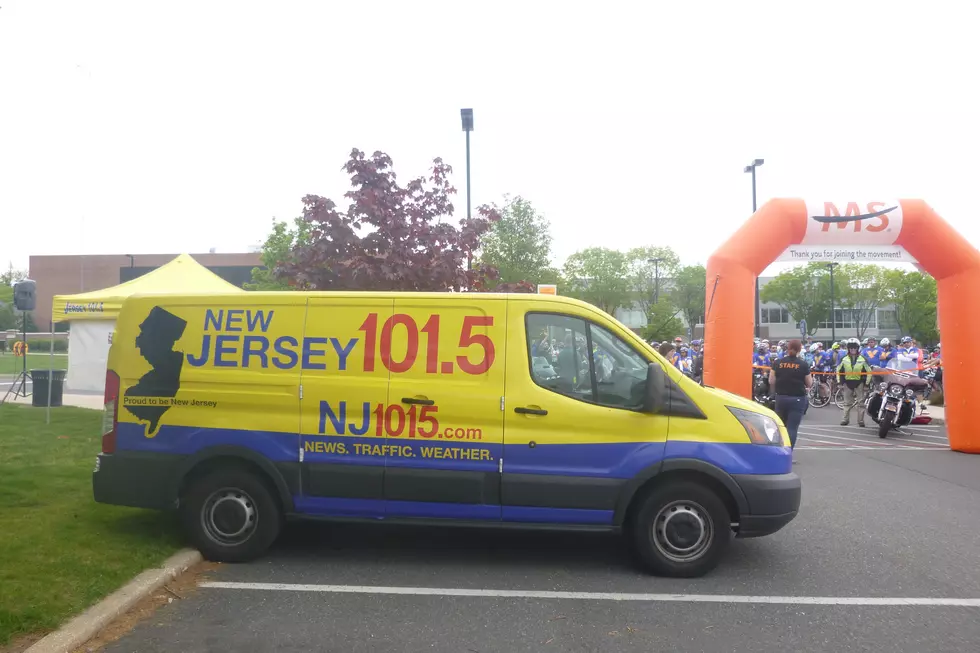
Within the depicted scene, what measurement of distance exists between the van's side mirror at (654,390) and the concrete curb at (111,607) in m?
3.55

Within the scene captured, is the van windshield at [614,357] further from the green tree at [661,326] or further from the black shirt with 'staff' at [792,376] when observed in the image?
the green tree at [661,326]

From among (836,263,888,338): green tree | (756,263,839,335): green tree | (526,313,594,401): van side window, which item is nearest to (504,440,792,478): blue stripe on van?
(526,313,594,401): van side window

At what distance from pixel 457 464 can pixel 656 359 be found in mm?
1662

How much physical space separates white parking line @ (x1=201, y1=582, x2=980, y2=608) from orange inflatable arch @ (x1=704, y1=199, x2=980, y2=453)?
22.1ft

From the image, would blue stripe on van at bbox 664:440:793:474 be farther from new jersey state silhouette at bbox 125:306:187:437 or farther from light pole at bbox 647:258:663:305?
light pole at bbox 647:258:663:305

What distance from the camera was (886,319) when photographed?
86188mm

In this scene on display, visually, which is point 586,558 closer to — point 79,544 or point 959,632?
point 959,632

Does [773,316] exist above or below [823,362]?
above

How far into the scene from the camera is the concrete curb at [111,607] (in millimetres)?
4109

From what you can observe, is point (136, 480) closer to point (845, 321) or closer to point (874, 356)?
point (874, 356)

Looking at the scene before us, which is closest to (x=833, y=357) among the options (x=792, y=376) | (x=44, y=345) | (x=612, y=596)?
(x=792, y=376)

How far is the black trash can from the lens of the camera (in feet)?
50.9

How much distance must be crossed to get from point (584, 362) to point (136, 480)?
141 inches

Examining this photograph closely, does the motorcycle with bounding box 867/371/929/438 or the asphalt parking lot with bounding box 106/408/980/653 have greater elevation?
the motorcycle with bounding box 867/371/929/438
